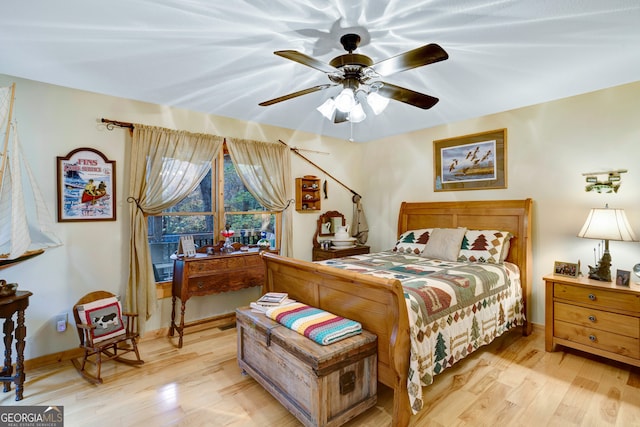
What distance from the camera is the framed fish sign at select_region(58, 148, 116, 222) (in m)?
2.82

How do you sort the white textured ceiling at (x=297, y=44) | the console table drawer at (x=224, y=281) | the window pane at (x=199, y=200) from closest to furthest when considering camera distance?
the white textured ceiling at (x=297, y=44)
the console table drawer at (x=224, y=281)
the window pane at (x=199, y=200)

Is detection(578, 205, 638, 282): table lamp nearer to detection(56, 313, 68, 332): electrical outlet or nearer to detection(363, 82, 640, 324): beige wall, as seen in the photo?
detection(363, 82, 640, 324): beige wall

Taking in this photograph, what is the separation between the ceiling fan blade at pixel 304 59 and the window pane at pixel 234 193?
2220 millimetres

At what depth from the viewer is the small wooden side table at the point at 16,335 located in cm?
218

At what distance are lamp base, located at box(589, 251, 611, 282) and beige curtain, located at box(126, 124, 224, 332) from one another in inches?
157

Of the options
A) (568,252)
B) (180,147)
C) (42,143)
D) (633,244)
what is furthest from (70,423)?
(633,244)

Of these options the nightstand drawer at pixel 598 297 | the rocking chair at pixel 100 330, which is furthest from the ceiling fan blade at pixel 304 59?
the nightstand drawer at pixel 598 297

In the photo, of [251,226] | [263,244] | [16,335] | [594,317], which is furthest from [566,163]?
[16,335]

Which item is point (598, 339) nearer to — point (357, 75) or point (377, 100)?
point (377, 100)

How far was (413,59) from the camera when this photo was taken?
1709 mm

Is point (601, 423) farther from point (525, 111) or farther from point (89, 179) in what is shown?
point (89, 179)

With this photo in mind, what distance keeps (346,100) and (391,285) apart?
121cm

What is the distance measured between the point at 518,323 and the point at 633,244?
1218mm

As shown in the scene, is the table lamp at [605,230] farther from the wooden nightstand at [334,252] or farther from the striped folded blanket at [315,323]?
the wooden nightstand at [334,252]
